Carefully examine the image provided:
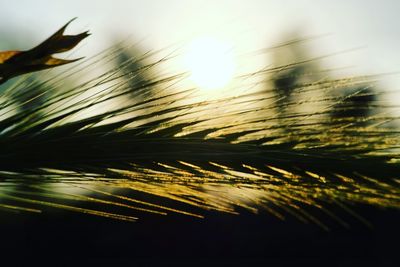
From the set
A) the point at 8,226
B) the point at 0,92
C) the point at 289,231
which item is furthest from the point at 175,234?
the point at 0,92

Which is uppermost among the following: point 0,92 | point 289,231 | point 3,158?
point 289,231

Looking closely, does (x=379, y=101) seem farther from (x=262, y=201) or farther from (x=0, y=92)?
(x=0, y=92)

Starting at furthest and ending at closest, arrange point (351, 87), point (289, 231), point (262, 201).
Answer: point (289, 231) → point (262, 201) → point (351, 87)

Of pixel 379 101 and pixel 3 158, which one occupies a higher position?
pixel 379 101

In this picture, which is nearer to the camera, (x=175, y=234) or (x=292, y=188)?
(x=292, y=188)

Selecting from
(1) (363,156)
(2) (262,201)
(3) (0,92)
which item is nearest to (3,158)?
(3) (0,92)

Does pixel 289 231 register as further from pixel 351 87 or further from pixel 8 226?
pixel 351 87

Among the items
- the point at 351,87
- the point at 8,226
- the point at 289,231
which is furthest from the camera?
the point at 289,231
